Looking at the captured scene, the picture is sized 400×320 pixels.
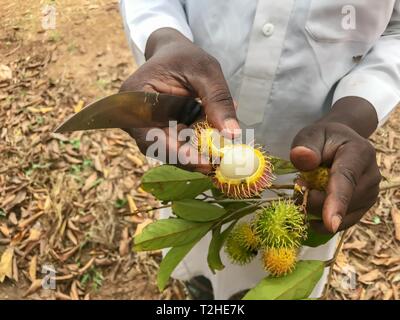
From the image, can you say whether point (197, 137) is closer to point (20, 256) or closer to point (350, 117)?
point (350, 117)

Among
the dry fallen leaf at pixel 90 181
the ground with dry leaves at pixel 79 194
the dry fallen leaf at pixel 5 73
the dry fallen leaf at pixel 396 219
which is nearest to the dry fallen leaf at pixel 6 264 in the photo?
the ground with dry leaves at pixel 79 194

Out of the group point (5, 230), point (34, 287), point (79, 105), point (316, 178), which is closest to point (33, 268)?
point (34, 287)

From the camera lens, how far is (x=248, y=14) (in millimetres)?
851

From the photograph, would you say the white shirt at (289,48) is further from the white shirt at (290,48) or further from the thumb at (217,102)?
the thumb at (217,102)

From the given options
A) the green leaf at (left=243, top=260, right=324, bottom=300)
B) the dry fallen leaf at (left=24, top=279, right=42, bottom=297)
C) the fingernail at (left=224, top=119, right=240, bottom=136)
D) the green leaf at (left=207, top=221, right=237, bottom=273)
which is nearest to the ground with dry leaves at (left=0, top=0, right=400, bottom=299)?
the dry fallen leaf at (left=24, top=279, right=42, bottom=297)

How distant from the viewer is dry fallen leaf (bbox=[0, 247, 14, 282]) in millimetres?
1514

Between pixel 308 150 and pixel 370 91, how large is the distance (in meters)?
0.28

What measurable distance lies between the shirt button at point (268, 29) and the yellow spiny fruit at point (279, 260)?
1.17ft

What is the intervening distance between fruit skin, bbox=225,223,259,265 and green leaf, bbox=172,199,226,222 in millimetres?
61

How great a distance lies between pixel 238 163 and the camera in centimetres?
72

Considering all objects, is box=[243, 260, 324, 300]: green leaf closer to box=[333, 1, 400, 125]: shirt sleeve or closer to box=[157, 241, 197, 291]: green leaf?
box=[157, 241, 197, 291]: green leaf

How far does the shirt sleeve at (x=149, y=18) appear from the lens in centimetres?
92
